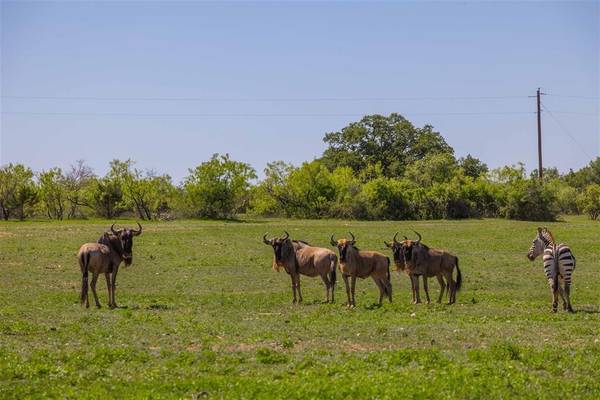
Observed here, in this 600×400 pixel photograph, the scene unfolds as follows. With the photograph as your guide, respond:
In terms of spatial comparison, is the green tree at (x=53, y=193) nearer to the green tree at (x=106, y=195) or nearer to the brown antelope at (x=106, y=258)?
the green tree at (x=106, y=195)

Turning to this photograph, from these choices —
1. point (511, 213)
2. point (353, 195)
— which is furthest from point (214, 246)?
point (511, 213)

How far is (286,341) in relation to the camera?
15.3m

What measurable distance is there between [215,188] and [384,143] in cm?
4321

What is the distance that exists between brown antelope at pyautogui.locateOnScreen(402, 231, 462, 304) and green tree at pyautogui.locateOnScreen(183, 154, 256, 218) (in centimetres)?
6190

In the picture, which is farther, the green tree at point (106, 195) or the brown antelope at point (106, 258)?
the green tree at point (106, 195)

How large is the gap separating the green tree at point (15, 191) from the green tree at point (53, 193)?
5.17 feet

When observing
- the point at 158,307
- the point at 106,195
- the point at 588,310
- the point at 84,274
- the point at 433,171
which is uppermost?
the point at 433,171

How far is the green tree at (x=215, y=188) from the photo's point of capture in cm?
8438

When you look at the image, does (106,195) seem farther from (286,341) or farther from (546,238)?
(286,341)

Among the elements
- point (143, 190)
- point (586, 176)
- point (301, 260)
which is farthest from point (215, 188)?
point (586, 176)

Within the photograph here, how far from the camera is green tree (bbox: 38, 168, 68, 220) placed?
91.2 m

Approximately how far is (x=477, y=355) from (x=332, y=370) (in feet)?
9.08

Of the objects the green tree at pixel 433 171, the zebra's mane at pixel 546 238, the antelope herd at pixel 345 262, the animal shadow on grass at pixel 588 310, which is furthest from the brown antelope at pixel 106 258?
the green tree at pixel 433 171

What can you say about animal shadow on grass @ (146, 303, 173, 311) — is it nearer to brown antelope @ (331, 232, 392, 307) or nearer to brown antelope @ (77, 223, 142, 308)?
brown antelope @ (77, 223, 142, 308)
